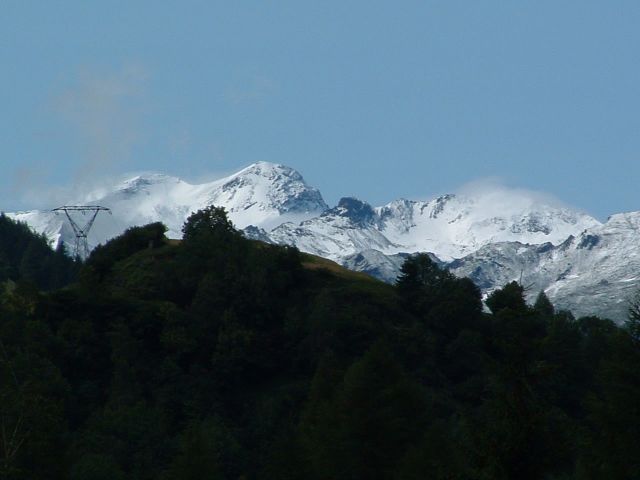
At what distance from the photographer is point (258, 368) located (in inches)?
5349

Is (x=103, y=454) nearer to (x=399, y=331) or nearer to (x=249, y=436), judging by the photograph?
(x=249, y=436)

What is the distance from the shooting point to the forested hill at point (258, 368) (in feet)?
212

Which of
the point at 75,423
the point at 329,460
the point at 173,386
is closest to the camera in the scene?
the point at 329,460

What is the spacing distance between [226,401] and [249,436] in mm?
13011

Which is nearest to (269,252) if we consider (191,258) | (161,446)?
(191,258)

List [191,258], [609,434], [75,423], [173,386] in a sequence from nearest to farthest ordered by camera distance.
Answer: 1. [609,434]
2. [75,423]
3. [173,386]
4. [191,258]

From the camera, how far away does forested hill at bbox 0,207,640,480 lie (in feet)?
212

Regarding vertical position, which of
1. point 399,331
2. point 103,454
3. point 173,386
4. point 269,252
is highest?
point 269,252

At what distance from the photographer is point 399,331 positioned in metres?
139

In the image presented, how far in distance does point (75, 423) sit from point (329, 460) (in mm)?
52723

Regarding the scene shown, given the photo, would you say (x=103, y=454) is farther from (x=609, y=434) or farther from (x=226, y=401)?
→ (x=609, y=434)

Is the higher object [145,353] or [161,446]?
[145,353]

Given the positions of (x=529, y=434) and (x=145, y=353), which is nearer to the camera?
(x=529, y=434)

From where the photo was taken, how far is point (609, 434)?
55.8 metres
